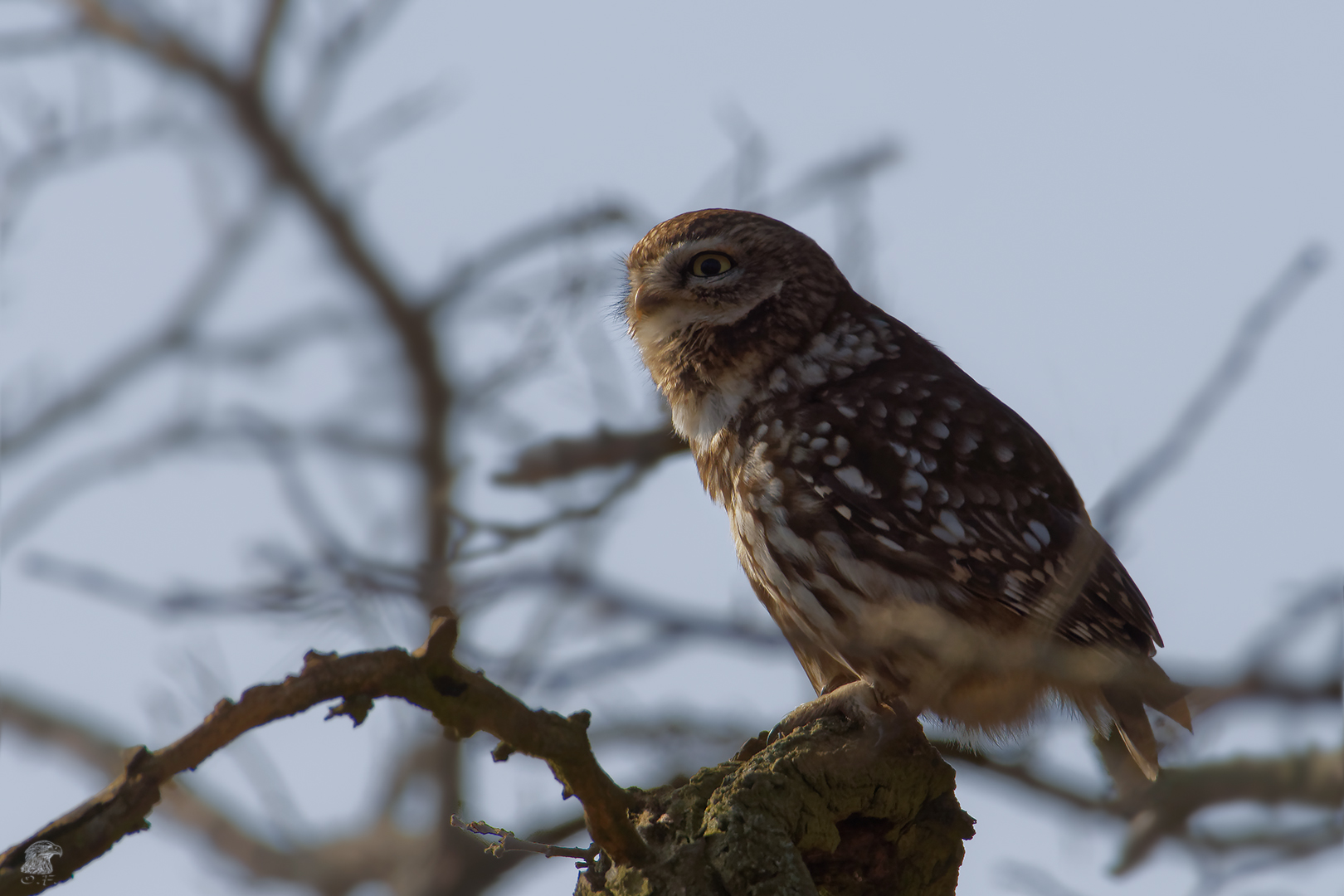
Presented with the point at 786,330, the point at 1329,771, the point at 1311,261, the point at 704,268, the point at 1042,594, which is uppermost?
the point at 704,268

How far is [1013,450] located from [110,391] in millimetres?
7822

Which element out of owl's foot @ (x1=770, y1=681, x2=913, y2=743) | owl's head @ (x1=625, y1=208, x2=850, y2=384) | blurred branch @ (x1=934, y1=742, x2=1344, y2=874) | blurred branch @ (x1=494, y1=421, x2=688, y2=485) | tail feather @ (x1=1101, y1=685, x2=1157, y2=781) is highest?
blurred branch @ (x1=494, y1=421, x2=688, y2=485)

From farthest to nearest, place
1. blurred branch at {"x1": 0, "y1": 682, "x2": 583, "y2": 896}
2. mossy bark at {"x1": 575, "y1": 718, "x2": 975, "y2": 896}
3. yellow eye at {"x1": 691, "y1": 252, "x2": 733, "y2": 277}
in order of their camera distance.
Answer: blurred branch at {"x1": 0, "y1": 682, "x2": 583, "y2": 896}
yellow eye at {"x1": 691, "y1": 252, "x2": 733, "y2": 277}
mossy bark at {"x1": 575, "y1": 718, "x2": 975, "y2": 896}

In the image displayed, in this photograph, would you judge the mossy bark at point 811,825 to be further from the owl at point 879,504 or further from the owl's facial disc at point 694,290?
the owl's facial disc at point 694,290

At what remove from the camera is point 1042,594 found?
13.4 feet

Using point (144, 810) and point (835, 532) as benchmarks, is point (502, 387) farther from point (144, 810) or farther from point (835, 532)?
point (144, 810)

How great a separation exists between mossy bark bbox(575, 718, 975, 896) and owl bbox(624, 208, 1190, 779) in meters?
0.21

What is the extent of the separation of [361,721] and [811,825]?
4.04ft

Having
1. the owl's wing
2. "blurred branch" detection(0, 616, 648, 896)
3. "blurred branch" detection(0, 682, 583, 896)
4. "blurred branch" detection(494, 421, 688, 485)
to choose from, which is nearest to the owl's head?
the owl's wing

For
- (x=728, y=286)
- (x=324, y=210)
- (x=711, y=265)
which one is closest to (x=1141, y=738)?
(x=728, y=286)

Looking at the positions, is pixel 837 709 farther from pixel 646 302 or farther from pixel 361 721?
pixel 646 302

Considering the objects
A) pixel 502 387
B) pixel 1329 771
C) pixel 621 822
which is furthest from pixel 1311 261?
pixel 502 387

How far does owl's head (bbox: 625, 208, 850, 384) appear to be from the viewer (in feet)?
16.4

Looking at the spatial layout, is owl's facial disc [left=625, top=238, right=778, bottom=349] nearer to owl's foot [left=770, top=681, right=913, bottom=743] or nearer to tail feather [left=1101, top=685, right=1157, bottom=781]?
owl's foot [left=770, top=681, right=913, bottom=743]
